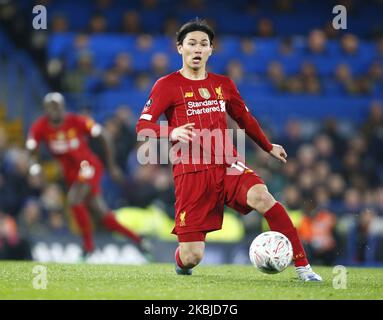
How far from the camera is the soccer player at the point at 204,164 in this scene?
7.38 meters

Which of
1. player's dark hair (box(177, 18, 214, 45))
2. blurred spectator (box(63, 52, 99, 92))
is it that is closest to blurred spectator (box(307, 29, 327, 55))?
blurred spectator (box(63, 52, 99, 92))

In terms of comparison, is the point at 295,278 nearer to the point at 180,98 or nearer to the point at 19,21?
the point at 180,98

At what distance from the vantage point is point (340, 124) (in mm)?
15289

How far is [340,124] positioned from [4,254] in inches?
241

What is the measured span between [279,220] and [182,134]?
1168 millimetres

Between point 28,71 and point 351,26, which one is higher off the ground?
point 351,26

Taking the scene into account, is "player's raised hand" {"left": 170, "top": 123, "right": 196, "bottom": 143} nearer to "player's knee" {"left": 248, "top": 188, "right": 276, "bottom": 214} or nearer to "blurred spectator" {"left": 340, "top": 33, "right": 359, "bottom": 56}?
"player's knee" {"left": 248, "top": 188, "right": 276, "bottom": 214}

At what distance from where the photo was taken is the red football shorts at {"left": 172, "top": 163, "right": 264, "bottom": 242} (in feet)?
24.8

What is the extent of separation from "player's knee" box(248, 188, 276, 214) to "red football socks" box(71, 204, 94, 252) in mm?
4612

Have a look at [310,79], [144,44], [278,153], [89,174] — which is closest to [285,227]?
[278,153]

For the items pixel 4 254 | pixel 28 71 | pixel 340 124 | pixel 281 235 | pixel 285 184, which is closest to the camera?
pixel 281 235

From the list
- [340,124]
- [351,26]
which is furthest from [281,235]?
[351,26]

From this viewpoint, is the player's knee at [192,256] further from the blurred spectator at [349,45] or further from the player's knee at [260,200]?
the blurred spectator at [349,45]

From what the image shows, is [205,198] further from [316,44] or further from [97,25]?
[97,25]
